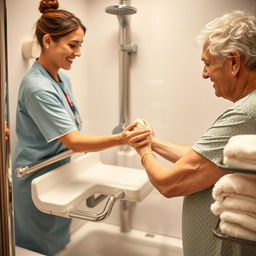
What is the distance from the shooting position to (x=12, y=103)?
1183 mm

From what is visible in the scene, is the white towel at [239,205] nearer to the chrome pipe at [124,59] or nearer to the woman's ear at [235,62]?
the woman's ear at [235,62]

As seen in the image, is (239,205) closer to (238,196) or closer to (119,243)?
(238,196)

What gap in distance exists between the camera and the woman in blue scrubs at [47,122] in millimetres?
1126

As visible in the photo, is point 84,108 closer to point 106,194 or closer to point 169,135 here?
point 169,135

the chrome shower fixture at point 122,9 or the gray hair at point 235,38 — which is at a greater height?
the chrome shower fixture at point 122,9

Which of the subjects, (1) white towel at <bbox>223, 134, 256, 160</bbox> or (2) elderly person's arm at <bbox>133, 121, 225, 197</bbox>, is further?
(2) elderly person's arm at <bbox>133, 121, 225, 197</bbox>

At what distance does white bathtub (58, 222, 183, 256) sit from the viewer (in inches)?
63.0

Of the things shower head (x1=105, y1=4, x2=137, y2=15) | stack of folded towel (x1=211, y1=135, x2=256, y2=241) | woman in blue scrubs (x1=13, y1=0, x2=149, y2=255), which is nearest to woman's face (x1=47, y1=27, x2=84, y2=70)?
woman in blue scrubs (x1=13, y1=0, x2=149, y2=255)

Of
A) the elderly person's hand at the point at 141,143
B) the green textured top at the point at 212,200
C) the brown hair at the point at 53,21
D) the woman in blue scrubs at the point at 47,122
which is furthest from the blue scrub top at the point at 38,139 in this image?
the green textured top at the point at 212,200

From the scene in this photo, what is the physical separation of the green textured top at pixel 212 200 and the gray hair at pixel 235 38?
11cm

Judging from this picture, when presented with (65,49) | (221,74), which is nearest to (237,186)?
(221,74)

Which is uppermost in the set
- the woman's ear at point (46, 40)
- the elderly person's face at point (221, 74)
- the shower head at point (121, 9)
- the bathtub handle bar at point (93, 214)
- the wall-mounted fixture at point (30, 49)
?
the shower head at point (121, 9)

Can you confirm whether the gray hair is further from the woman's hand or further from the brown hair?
the brown hair

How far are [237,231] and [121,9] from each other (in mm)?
1175
